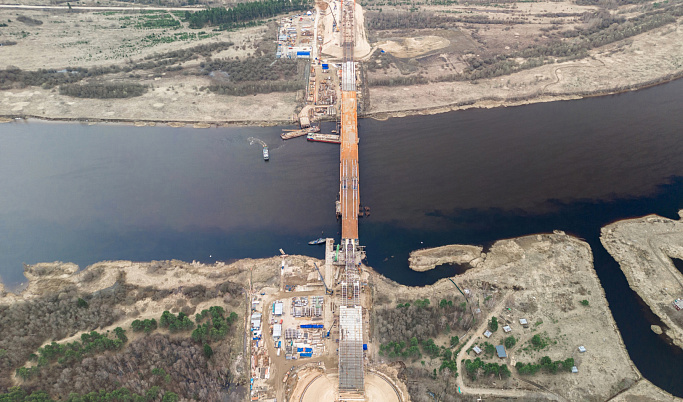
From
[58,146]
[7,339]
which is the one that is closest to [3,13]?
[58,146]

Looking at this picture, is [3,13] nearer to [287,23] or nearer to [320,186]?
[287,23]

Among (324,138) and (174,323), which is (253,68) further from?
(174,323)

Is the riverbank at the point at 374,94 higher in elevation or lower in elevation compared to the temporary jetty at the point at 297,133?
higher

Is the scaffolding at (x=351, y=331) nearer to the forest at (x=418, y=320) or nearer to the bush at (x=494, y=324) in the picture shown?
the forest at (x=418, y=320)

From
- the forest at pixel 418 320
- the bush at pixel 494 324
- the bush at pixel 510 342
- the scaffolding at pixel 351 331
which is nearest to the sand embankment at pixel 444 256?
the forest at pixel 418 320

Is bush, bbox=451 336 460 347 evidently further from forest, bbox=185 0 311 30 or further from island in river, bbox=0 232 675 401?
forest, bbox=185 0 311 30

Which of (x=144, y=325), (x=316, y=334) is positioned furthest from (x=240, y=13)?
(x=316, y=334)

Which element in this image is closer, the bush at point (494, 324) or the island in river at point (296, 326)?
the island in river at point (296, 326)
